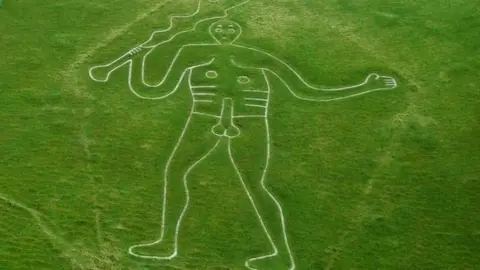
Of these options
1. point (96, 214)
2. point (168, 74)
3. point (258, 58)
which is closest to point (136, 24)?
point (168, 74)

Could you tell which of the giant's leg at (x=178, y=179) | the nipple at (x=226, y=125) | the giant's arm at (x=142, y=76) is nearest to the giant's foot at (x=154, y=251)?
the giant's leg at (x=178, y=179)

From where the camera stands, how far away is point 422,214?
66.0 feet

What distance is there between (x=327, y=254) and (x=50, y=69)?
13.7 m

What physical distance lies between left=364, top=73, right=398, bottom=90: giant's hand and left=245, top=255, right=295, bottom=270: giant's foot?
30.7 feet

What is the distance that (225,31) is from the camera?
27.3m

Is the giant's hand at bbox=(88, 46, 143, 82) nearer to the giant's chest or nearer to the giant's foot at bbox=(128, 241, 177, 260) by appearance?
the giant's chest

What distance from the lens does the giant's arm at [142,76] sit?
24094mm

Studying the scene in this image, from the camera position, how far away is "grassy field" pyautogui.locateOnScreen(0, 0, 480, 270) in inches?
745

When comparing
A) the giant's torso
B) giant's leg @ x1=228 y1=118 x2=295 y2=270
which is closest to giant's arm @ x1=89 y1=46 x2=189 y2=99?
the giant's torso

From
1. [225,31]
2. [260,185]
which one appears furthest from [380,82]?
[260,185]

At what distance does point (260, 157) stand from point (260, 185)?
134cm

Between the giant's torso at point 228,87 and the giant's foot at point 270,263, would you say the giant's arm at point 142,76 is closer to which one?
the giant's torso at point 228,87

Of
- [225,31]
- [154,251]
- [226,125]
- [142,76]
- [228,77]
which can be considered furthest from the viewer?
[225,31]

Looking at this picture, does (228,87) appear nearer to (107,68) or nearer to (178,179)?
(178,179)
